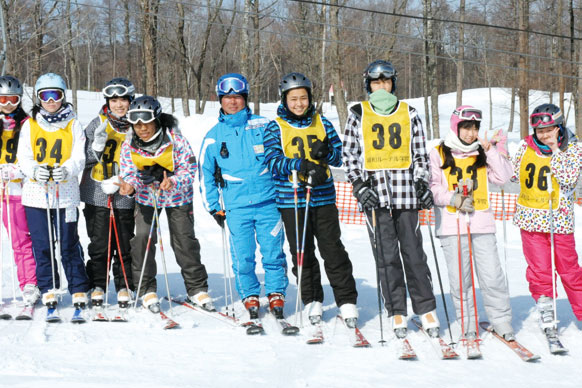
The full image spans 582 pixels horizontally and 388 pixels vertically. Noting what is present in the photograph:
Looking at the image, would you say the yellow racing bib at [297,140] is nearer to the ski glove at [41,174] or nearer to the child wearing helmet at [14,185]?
the ski glove at [41,174]

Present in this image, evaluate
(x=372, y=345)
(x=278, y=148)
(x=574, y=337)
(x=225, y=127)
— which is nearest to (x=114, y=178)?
(x=225, y=127)

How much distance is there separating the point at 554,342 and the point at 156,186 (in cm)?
324

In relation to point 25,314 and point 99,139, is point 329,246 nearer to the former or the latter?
point 99,139

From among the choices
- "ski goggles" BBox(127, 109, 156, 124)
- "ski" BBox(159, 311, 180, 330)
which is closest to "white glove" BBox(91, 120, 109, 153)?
"ski goggles" BBox(127, 109, 156, 124)

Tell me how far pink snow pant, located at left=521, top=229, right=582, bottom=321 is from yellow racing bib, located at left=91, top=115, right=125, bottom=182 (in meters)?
3.39

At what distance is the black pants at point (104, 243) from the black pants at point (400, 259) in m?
2.16

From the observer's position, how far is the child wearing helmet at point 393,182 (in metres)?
4.21

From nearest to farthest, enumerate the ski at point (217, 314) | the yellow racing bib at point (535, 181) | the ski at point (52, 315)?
the yellow racing bib at point (535, 181) < the ski at point (52, 315) < the ski at point (217, 314)

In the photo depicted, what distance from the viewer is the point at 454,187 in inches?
169

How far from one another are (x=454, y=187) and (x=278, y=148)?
134 cm

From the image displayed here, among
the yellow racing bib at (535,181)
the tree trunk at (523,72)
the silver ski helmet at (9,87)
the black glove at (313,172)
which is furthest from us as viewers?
the tree trunk at (523,72)

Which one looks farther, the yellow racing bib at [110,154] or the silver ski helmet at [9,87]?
the yellow racing bib at [110,154]

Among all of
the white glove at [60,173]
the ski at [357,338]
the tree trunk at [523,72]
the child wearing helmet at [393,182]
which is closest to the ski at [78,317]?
the white glove at [60,173]

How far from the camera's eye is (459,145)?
4223mm
